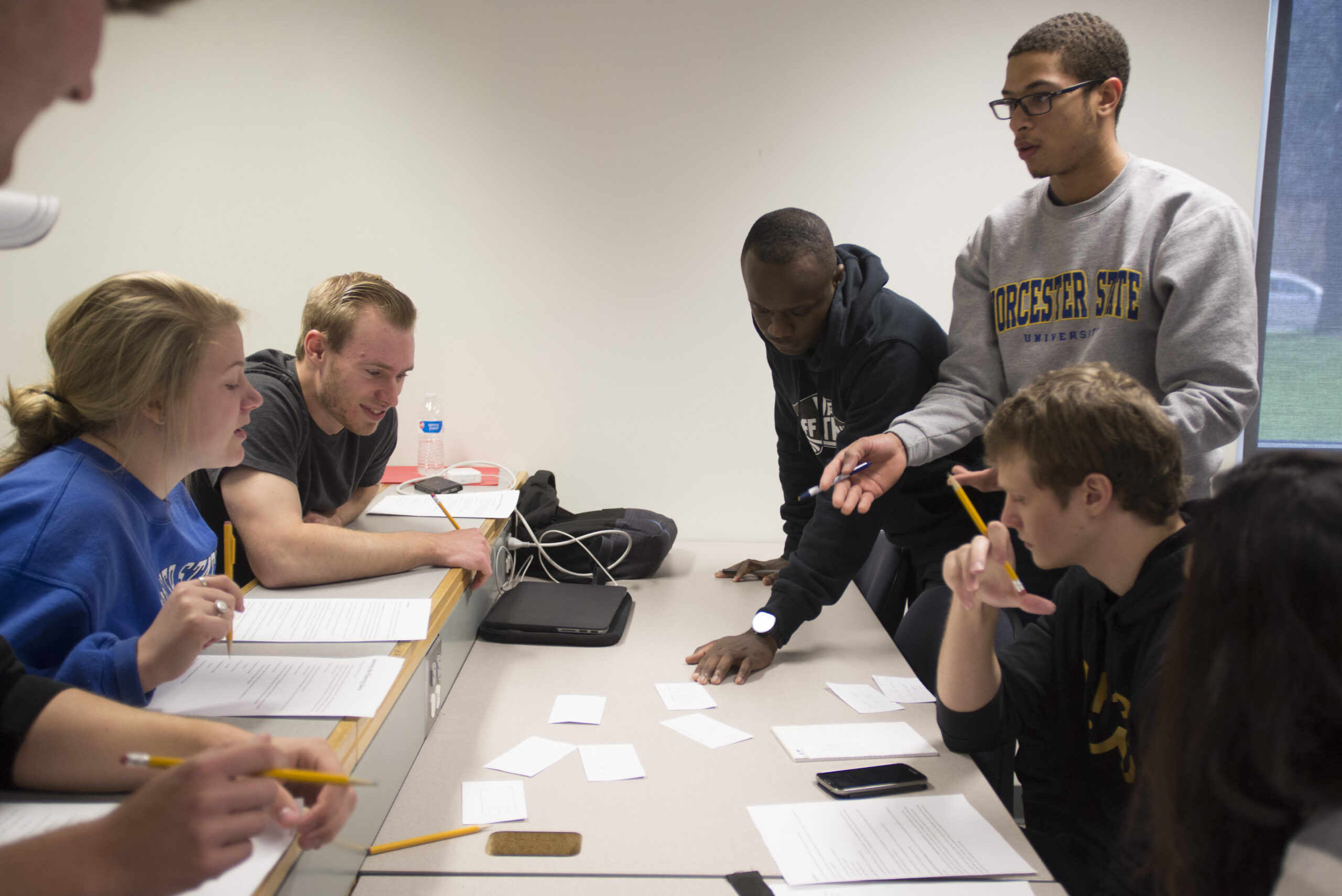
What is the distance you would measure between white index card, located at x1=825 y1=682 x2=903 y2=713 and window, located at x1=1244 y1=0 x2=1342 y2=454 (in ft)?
7.02

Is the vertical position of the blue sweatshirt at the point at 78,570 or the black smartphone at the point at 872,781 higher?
the blue sweatshirt at the point at 78,570

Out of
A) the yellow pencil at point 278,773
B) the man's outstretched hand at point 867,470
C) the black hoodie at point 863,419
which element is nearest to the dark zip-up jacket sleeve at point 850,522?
the black hoodie at point 863,419

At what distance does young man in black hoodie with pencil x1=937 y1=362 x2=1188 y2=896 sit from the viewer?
115cm

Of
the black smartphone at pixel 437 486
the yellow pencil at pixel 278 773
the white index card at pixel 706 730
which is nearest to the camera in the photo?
the yellow pencil at pixel 278 773

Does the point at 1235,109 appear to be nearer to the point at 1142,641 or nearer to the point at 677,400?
the point at 677,400

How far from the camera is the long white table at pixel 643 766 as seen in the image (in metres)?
1.00

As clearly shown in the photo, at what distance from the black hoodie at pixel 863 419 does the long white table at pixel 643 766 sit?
0.58 feet

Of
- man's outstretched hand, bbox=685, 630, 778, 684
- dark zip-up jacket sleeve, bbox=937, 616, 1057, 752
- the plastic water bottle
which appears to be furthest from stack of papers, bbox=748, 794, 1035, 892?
the plastic water bottle

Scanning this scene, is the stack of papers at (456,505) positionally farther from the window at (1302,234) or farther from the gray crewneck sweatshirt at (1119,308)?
the window at (1302,234)

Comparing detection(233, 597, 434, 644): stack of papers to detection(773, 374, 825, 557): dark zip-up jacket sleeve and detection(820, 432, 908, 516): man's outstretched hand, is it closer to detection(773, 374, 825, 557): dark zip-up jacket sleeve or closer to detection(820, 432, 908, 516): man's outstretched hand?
detection(820, 432, 908, 516): man's outstretched hand

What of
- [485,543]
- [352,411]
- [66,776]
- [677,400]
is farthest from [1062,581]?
[677,400]

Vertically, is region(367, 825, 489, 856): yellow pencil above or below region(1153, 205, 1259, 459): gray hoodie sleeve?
below

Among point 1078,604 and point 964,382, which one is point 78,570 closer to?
point 1078,604

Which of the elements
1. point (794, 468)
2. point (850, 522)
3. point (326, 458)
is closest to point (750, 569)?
point (794, 468)
